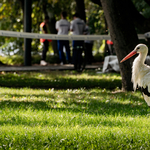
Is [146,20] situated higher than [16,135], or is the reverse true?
[146,20]

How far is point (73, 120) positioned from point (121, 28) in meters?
3.77

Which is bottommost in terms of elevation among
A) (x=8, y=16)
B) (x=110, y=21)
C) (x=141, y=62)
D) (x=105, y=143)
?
(x=105, y=143)

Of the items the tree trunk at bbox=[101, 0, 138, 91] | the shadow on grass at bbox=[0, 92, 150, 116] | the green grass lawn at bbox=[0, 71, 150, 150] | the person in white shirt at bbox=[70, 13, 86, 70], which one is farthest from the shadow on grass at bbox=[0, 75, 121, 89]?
the person in white shirt at bbox=[70, 13, 86, 70]

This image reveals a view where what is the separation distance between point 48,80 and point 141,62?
541 centimetres

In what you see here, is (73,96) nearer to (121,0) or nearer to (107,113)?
(107,113)

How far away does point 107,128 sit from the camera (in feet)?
18.1

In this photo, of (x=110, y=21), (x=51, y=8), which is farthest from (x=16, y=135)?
(x=51, y=8)

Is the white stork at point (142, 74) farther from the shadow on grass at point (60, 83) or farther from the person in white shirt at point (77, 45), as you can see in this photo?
the person in white shirt at point (77, 45)

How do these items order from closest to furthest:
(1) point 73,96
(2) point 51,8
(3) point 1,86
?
(1) point 73,96 → (3) point 1,86 → (2) point 51,8

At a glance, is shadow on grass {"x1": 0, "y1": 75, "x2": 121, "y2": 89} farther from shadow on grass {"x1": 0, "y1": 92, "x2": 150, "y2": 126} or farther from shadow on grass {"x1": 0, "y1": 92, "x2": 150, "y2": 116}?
shadow on grass {"x1": 0, "y1": 92, "x2": 150, "y2": 126}

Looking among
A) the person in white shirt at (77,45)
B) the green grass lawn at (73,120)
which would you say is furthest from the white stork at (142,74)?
the person in white shirt at (77,45)

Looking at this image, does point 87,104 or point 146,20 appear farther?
point 146,20

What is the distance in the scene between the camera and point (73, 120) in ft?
20.0

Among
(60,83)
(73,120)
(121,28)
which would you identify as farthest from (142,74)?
(60,83)
